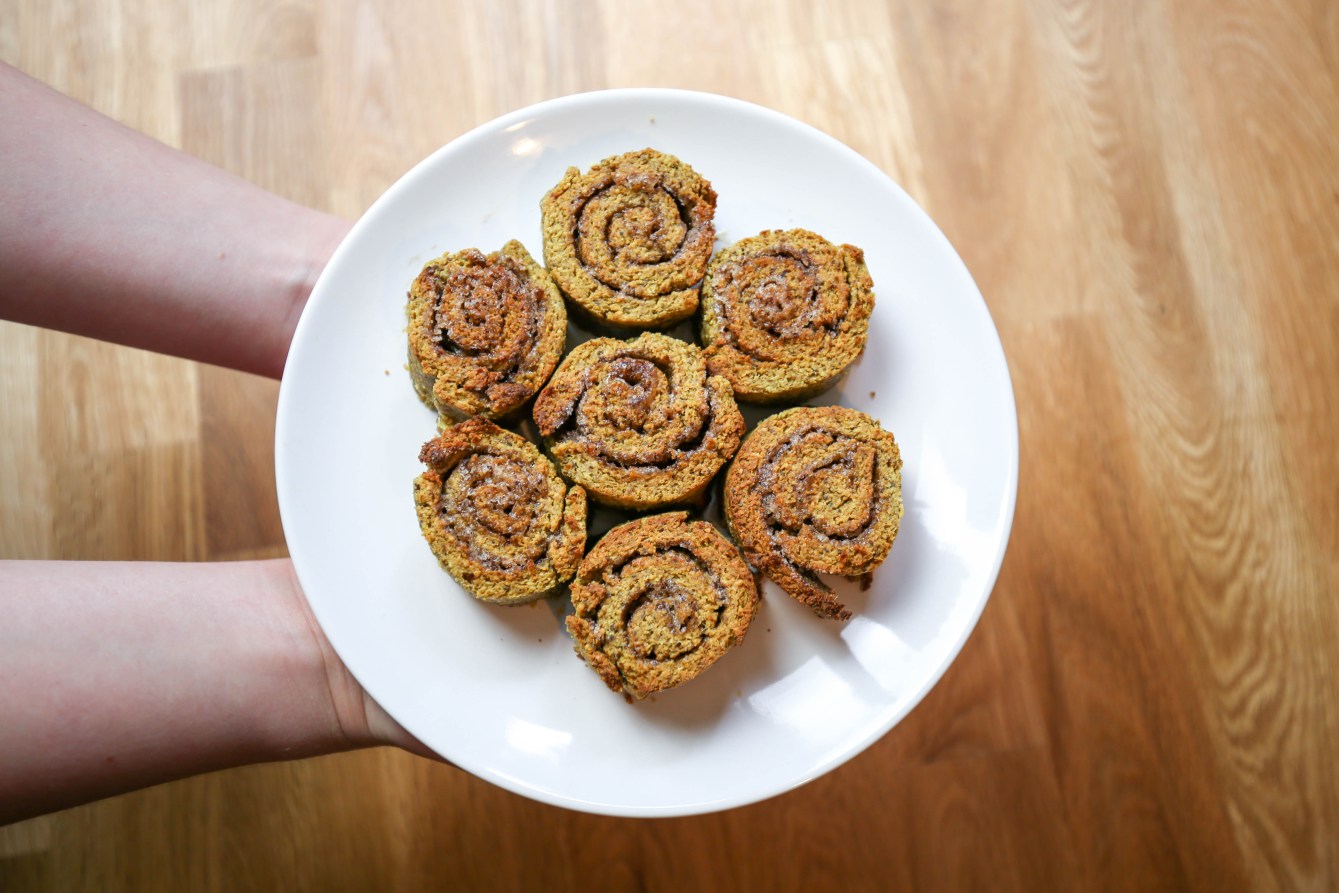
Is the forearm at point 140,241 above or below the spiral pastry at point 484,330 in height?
above

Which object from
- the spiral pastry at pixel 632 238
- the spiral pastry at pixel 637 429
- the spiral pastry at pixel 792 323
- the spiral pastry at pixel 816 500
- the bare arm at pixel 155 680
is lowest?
the bare arm at pixel 155 680

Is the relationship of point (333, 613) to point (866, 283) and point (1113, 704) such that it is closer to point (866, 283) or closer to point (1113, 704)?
point (866, 283)

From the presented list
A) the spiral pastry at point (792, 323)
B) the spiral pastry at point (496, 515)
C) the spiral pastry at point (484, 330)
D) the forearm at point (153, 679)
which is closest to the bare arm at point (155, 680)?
the forearm at point (153, 679)

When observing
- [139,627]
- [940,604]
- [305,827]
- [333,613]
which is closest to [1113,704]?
[940,604]

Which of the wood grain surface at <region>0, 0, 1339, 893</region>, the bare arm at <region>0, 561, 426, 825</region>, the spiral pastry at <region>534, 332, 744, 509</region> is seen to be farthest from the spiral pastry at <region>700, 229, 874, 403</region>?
the bare arm at <region>0, 561, 426, 825</region>

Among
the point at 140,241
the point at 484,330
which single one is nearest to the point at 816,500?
the point at 484,330

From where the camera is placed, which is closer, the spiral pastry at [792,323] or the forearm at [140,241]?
the spiral pastry at [792,323]

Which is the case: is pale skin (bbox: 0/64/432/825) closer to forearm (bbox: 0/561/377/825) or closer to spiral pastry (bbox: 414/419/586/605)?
forearm (bbox: 0/561/377/825)

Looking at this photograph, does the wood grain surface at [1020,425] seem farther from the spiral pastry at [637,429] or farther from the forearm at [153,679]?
the spiral pastry at [637,429]
